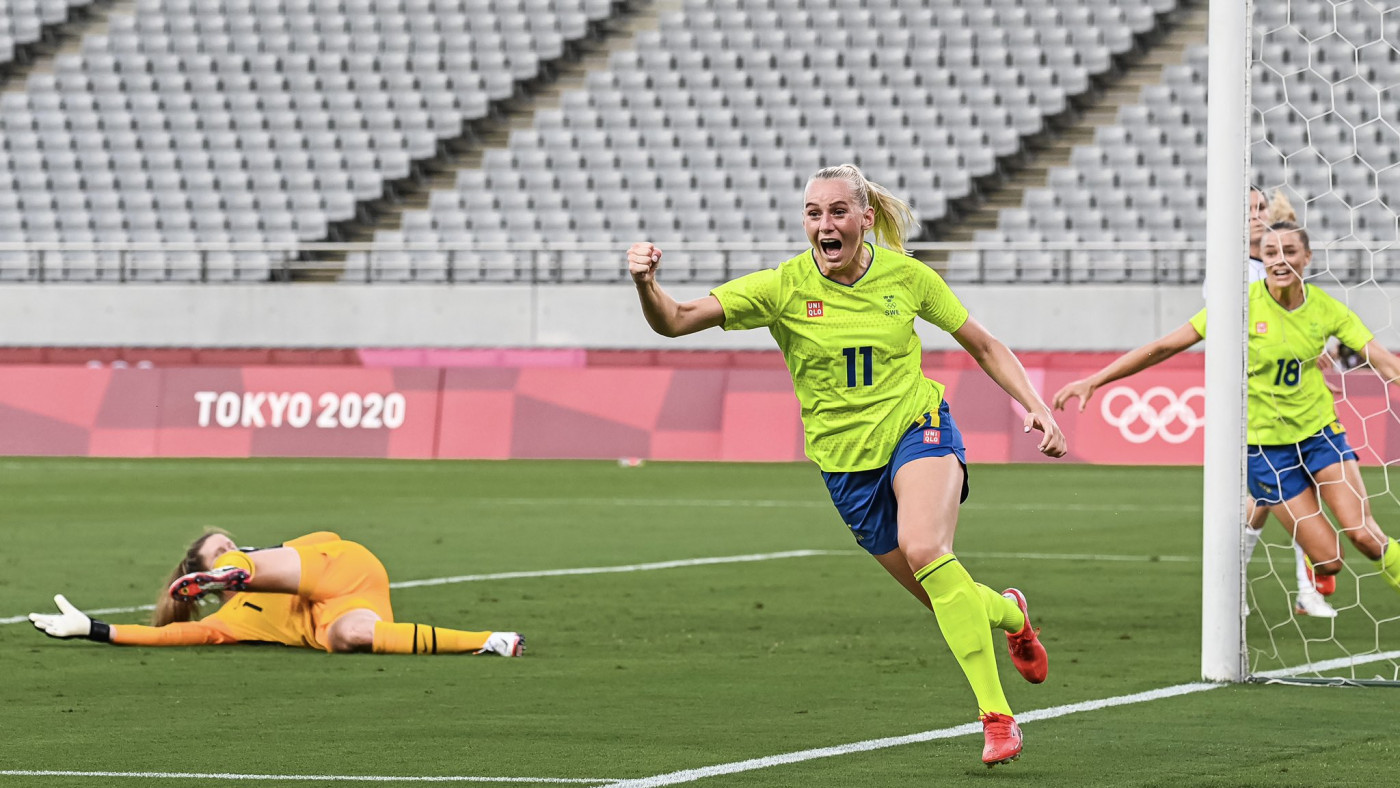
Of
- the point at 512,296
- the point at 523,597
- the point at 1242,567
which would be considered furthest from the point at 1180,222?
the point at 1242,567

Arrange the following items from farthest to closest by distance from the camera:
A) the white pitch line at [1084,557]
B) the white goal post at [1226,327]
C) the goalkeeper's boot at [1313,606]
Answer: the white pitch line at [1084,557], the goalkeeper's boot at [1313,606], the white goal post at [1226,327]

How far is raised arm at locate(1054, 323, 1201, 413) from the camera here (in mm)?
7992

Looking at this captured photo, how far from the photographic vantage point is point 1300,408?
9672 mm

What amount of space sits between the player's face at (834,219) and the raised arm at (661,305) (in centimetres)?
37

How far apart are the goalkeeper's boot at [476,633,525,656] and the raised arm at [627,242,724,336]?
109 inches

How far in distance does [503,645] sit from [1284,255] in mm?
3745

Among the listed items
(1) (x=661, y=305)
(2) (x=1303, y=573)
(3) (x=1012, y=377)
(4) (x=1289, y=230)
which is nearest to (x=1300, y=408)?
(4) (x=1289, y=230)

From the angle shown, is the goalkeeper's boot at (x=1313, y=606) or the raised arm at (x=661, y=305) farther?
the goalkeeper's boot at (x=1313, y=606)

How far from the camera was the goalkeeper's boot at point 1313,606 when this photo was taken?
35.4 feet

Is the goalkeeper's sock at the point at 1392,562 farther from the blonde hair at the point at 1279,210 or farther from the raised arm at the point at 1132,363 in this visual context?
the blonde hair at the point at 1279,210

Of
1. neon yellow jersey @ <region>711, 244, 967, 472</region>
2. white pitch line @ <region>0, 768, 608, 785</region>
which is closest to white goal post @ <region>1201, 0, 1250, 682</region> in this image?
neon yellow jersey @ <region>711, 244, 967, 472</region>

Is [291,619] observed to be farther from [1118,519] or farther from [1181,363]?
[1181,363]

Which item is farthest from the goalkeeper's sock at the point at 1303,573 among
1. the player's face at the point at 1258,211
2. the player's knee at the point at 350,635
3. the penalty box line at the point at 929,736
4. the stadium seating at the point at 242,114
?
the stadium seating at the point at 242,114

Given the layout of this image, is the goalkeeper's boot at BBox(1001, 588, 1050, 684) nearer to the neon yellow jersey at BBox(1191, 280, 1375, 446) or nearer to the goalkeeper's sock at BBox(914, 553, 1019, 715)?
the goalkeeper's sock at BBox(914, 553, 1019, 715)
